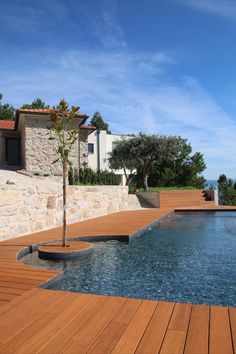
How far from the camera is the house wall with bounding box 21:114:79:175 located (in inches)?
583

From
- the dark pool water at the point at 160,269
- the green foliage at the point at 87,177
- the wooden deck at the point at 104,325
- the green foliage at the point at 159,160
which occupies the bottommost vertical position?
the dark pool water at the point at 160,269

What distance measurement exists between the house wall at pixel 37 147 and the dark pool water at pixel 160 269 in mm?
8538

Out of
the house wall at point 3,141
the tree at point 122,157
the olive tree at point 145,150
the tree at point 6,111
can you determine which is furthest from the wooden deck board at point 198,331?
the tree at point 6,111

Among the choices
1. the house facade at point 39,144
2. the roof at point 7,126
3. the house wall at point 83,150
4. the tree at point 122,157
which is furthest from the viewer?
the tree at point 122,157

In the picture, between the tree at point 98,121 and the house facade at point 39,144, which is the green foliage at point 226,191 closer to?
the tree at point 98,121

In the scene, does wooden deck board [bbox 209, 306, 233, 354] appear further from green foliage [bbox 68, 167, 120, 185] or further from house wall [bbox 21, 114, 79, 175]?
house wall [bbox 21, 114, 79, 175]

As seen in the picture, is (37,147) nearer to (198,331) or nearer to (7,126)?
(7,126)

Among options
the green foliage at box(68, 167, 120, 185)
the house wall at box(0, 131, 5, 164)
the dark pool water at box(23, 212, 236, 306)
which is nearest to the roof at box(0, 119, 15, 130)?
the house wall at box(0, 131, 5, 164)

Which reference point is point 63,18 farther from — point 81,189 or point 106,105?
point 106,105

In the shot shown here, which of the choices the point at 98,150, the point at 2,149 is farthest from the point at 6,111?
the point at 2,149

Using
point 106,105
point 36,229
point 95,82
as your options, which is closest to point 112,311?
point 36,229

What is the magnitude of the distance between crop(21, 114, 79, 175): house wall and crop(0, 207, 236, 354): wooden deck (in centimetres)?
1178

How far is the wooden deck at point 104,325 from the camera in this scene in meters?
2.21

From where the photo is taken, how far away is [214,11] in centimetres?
764
